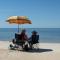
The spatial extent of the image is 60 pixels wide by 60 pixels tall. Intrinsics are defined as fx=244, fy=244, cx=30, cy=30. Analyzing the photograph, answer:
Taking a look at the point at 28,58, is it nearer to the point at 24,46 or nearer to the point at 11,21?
the point at 24,46

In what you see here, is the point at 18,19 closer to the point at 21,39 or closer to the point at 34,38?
the point at 21,39

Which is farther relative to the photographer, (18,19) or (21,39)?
(18,19)

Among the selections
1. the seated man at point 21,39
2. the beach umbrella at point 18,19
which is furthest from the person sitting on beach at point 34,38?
the beach umbrella at point 18,19

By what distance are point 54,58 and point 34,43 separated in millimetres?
2803

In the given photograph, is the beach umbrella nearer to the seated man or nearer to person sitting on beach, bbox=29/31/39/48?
the seated man

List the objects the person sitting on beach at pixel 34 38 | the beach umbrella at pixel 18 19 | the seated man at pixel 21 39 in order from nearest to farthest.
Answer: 1. the seated man at pixel 21 39
2. the person sitting on beach at pixel 34 38
3. the beach umbrella at pixel 18 19

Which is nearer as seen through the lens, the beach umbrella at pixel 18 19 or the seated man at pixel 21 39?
the seated man at pixel 21 39

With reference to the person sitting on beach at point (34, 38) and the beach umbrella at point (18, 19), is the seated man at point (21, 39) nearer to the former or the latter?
the person sitting on beach at point (34, 38)

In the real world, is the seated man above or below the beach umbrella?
below

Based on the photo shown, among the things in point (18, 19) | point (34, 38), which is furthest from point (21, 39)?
point (18, 19)

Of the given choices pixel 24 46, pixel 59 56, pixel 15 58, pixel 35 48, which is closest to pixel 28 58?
pixel 15 58

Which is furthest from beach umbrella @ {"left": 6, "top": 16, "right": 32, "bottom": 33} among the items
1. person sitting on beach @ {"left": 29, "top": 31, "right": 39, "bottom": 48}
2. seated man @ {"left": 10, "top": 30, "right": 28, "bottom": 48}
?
person sitting on beach @ {"left": 29, "top": 31, "right": 39, "bottom": 48}

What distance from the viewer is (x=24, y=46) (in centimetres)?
1218

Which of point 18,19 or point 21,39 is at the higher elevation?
point 18,19
